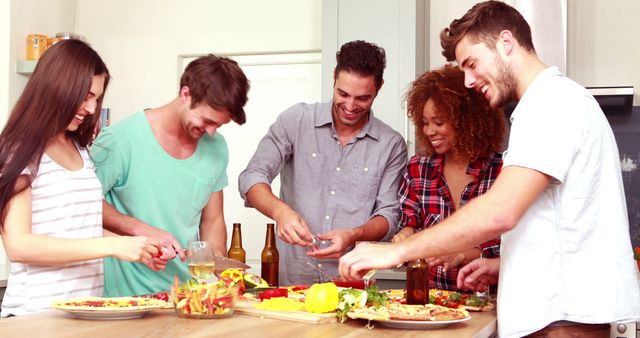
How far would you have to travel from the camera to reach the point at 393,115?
151 inches

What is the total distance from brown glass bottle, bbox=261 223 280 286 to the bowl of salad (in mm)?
612

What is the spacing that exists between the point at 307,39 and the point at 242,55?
16.5 inches

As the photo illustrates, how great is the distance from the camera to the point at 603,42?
3990 mm

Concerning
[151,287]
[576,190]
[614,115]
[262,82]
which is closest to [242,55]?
[262,82]

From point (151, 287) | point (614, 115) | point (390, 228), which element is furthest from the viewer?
point (614, 115)

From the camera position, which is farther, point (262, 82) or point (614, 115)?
point (262, 82)

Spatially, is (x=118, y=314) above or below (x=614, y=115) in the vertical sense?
below

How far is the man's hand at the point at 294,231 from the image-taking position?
7.99 ft

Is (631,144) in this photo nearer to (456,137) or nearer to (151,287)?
(456,137)

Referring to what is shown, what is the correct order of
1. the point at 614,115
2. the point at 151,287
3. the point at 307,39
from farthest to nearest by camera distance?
the point at 307,39
the point at 614,115
the point at 151,287

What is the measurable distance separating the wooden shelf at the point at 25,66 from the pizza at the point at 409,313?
10.0ft

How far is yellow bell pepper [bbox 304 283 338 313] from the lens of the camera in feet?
6.37

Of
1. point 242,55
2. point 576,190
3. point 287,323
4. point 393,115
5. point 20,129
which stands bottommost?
point 287,323

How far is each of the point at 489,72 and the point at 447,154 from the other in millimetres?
811
